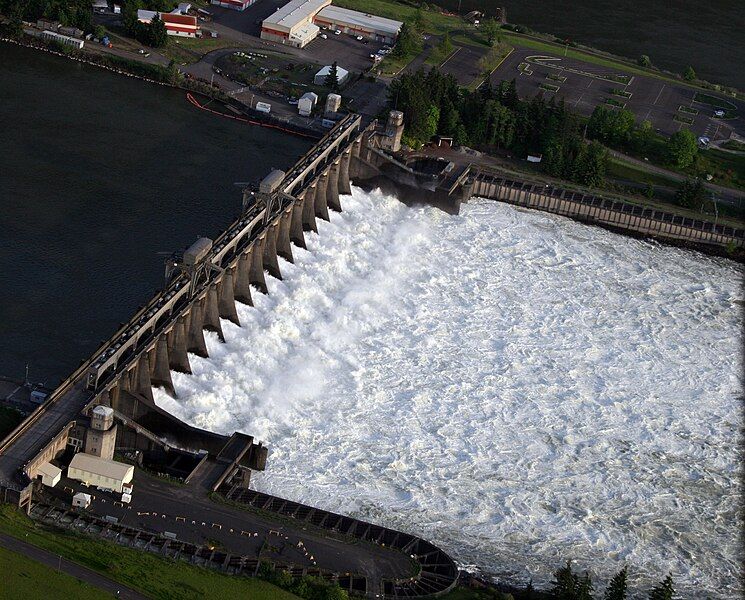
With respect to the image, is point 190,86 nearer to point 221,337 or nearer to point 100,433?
point 221,337

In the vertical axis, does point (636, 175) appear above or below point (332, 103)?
below

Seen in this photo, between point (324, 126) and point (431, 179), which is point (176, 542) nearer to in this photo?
point (431, 179)

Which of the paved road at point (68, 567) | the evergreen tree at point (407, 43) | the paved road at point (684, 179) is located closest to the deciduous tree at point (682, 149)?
the paved road at point (684, 179)

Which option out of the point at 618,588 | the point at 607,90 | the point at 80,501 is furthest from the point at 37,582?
the point at 607,90

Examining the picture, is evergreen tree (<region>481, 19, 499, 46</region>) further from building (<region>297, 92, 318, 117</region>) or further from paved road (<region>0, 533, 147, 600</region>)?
paved road (<region>0, 533, 147, 600</region>)

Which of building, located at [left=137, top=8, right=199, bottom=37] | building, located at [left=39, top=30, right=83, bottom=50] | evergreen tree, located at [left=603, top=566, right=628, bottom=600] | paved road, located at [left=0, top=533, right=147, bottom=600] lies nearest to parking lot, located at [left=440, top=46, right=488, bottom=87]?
building, located at [left=137, top=8, right=199, bottom=37]

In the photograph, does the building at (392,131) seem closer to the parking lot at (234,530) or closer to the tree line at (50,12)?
the tree line at (50,12)

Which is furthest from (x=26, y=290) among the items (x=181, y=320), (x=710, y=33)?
(x=710, y=33)
